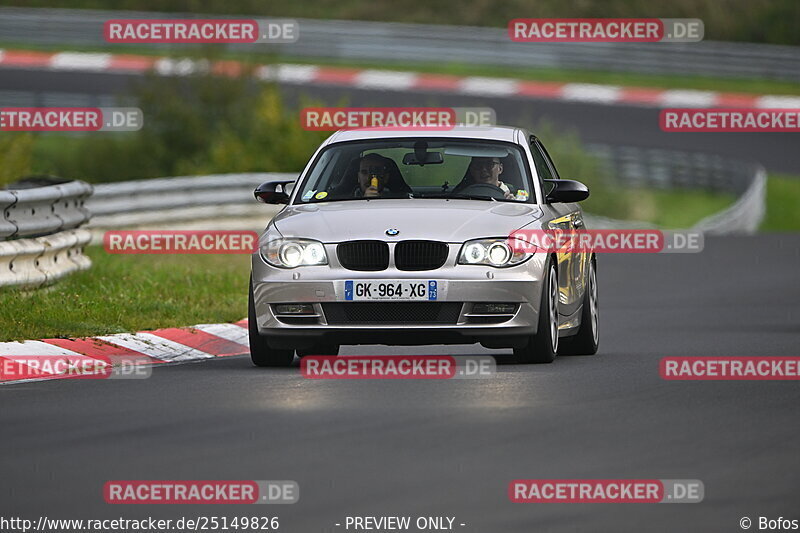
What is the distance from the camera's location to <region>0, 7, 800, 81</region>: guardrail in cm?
4281

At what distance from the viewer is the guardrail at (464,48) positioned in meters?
42.8

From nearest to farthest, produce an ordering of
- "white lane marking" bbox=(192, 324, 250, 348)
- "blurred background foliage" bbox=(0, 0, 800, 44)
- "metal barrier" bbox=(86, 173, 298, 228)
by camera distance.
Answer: "white lane marking" bbox=(192, 324, 250, 348), "metal barrier" bbox=(86, 173, 298, 228), "blurred background foliage" bbox=(0, 0, 800, 44)

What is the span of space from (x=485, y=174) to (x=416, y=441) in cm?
424

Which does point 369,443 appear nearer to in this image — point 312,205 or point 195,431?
point 195,431

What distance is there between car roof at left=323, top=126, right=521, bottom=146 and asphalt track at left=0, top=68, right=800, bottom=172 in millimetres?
24778

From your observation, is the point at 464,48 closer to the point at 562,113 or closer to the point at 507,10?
the point at 562,113

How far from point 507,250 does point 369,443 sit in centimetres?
316

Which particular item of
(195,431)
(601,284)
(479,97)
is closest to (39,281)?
(195,431)

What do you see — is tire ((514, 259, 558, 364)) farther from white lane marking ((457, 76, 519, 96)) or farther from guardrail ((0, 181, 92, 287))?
white lane marking ((457, 76, 519, 96))

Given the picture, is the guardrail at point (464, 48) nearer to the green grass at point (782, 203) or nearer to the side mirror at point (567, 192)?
the green grass at point (782, 203)

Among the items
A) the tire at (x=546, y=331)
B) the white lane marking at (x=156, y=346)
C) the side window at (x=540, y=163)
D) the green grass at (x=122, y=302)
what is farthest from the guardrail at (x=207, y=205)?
the tire at (x=546, y=331)

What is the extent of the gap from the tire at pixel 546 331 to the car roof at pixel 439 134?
136 centimetres

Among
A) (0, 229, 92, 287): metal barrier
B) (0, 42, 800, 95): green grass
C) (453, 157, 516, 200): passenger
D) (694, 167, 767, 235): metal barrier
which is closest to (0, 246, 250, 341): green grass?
(0, 229, 92, 287): metal barrier

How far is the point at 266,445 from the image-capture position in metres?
8.38
